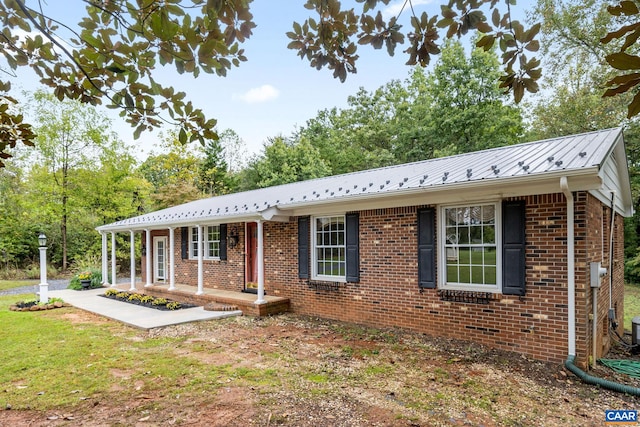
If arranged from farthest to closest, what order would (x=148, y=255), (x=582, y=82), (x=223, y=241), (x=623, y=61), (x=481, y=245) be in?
(x=582, y=82) < (x=148, y=255) < (x=223, y=241) < (x=481, y=245) < (x=623, y=61)

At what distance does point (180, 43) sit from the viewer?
2.22 meters

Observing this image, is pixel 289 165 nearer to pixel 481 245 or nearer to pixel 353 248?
pixel 353 248

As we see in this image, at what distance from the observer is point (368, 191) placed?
276 inches

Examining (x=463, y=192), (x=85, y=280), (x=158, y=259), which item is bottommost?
(x=85, y=280)

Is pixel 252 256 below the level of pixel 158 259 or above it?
above

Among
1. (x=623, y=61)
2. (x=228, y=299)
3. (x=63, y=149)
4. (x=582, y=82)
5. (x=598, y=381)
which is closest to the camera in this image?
(x=623, y=61)

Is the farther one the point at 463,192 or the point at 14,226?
the point at 14,226

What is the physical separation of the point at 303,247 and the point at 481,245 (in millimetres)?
3974

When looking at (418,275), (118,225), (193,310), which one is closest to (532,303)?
(418,275)

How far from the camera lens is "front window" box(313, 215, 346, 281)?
26.7ft

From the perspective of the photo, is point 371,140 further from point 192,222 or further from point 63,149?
point 63,149

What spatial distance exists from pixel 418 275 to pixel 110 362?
17.0 feet

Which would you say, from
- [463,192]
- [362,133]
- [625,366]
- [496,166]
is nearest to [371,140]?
[362,133]

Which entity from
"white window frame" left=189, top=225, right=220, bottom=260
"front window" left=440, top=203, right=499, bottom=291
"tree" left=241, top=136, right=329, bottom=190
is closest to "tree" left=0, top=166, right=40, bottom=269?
"white window frame" left=189, top=225, right=220, bottom=260
